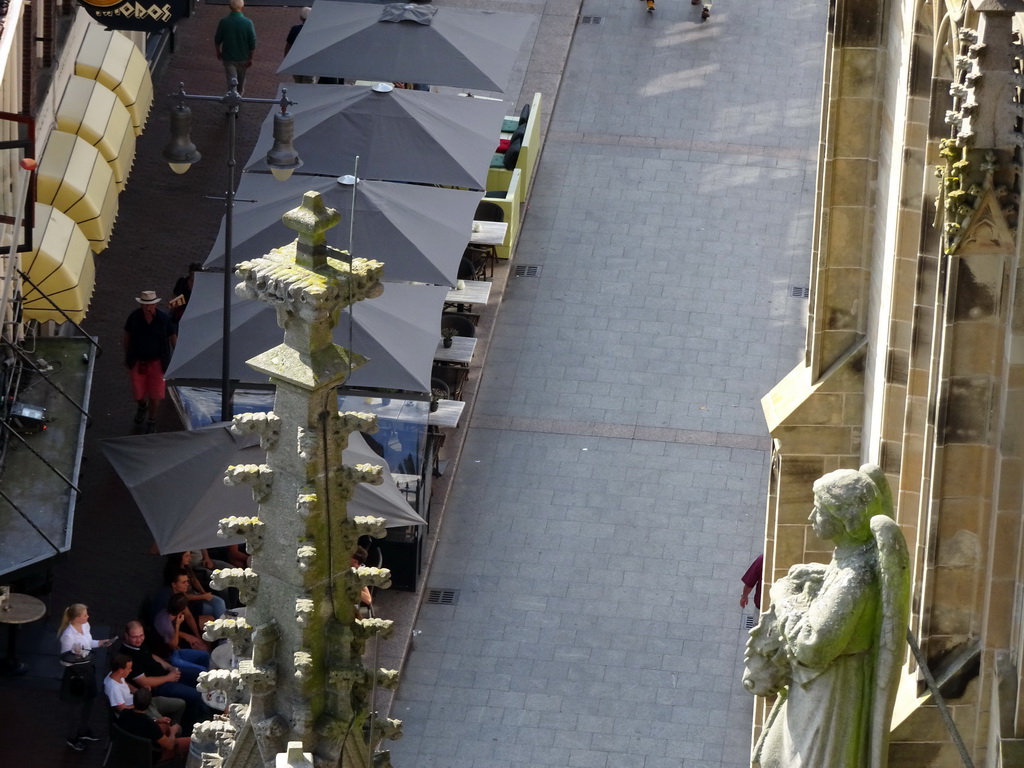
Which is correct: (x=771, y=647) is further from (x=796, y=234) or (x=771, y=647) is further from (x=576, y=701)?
(x=796, y=234)

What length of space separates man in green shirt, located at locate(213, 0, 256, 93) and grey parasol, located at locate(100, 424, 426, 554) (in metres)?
13.9

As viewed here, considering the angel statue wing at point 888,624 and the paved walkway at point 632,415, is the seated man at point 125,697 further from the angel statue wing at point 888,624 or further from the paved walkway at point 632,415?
the angel statue wing at point 888,624

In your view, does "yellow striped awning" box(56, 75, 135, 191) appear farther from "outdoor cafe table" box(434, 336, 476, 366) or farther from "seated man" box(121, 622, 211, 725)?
"seated man" box(121, 622, 211, 725)

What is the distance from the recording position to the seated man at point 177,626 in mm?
21969

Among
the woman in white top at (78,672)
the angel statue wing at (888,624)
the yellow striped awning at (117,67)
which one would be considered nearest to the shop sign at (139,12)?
the yellow striped awning at (117,67)

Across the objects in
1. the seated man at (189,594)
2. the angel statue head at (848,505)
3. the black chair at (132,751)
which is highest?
the seated man at (189,594)

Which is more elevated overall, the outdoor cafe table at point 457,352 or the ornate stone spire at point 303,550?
the outdoor cafe table at point 457,352

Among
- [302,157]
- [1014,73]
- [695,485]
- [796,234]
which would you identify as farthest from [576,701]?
[1014,73]

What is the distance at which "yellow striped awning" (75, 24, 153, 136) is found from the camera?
30.8 m

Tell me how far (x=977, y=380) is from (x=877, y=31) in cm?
503

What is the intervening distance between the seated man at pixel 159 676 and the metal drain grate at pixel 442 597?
3808mm

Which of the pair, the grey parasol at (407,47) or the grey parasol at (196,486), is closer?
the grey parasol at (196,486)

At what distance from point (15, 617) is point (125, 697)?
1.54m

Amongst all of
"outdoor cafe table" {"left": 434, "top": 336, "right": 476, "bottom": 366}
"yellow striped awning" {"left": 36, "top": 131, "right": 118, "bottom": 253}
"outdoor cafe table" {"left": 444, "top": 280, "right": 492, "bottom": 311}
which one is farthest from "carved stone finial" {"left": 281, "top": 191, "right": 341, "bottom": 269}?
"outdoor cafe table" {"left": 444, "top": 280, "right": 492, "bottom": 311}
